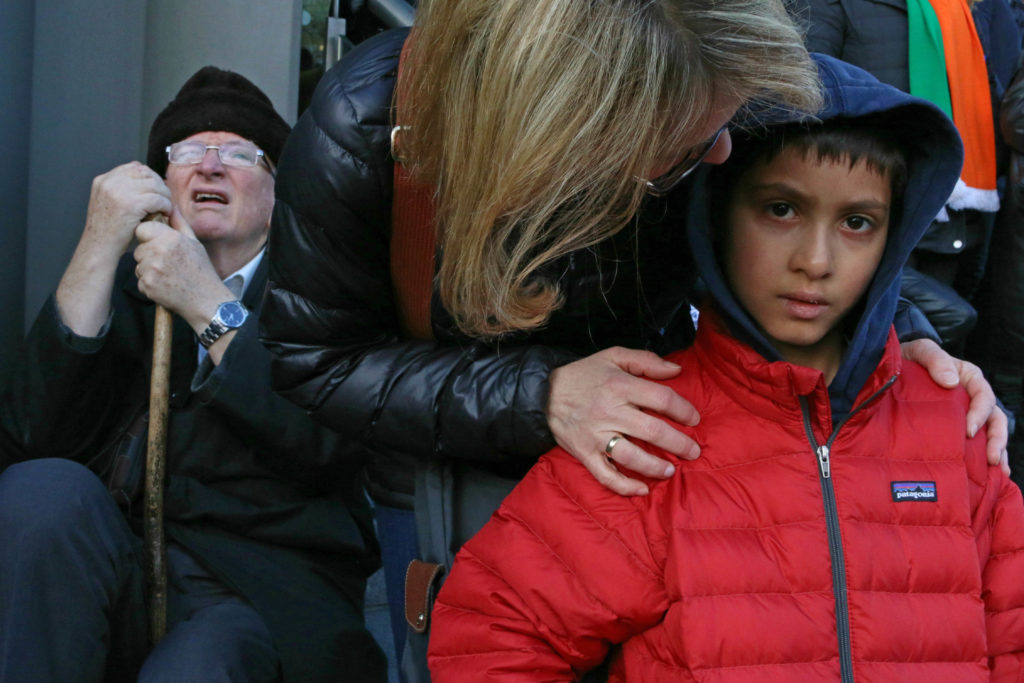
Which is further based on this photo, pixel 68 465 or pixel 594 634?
pixel 68 465

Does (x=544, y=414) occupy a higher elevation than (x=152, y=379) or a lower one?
higher

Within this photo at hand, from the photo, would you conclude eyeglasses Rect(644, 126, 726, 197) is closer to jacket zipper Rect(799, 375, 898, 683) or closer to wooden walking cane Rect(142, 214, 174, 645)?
jacket zipper Rect(799, 375, 898, 683)

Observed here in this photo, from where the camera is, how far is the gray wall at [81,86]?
129 inches

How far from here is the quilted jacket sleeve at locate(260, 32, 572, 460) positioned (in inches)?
71.7

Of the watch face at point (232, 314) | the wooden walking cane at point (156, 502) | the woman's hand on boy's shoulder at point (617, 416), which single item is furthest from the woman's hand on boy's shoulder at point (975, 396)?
the wooden walking cane at point (156, 502)

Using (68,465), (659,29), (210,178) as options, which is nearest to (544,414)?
(659,29)

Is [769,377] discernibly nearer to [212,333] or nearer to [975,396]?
[975,396]

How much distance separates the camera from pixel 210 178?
3023 mm

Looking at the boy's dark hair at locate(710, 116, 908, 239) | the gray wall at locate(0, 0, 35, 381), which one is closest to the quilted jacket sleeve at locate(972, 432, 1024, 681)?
the boy's dark hair at locate(710, 116, 908, 239)

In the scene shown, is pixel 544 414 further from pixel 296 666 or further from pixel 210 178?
pixel 210 178

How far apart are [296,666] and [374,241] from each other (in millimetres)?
1008

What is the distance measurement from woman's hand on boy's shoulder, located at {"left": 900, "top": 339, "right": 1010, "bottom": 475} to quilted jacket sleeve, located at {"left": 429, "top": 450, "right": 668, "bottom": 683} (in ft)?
1.99

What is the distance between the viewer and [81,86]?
140 inches

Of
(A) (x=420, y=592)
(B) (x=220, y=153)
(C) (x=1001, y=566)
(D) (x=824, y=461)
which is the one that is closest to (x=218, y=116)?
(B) (x=220, y=153)
